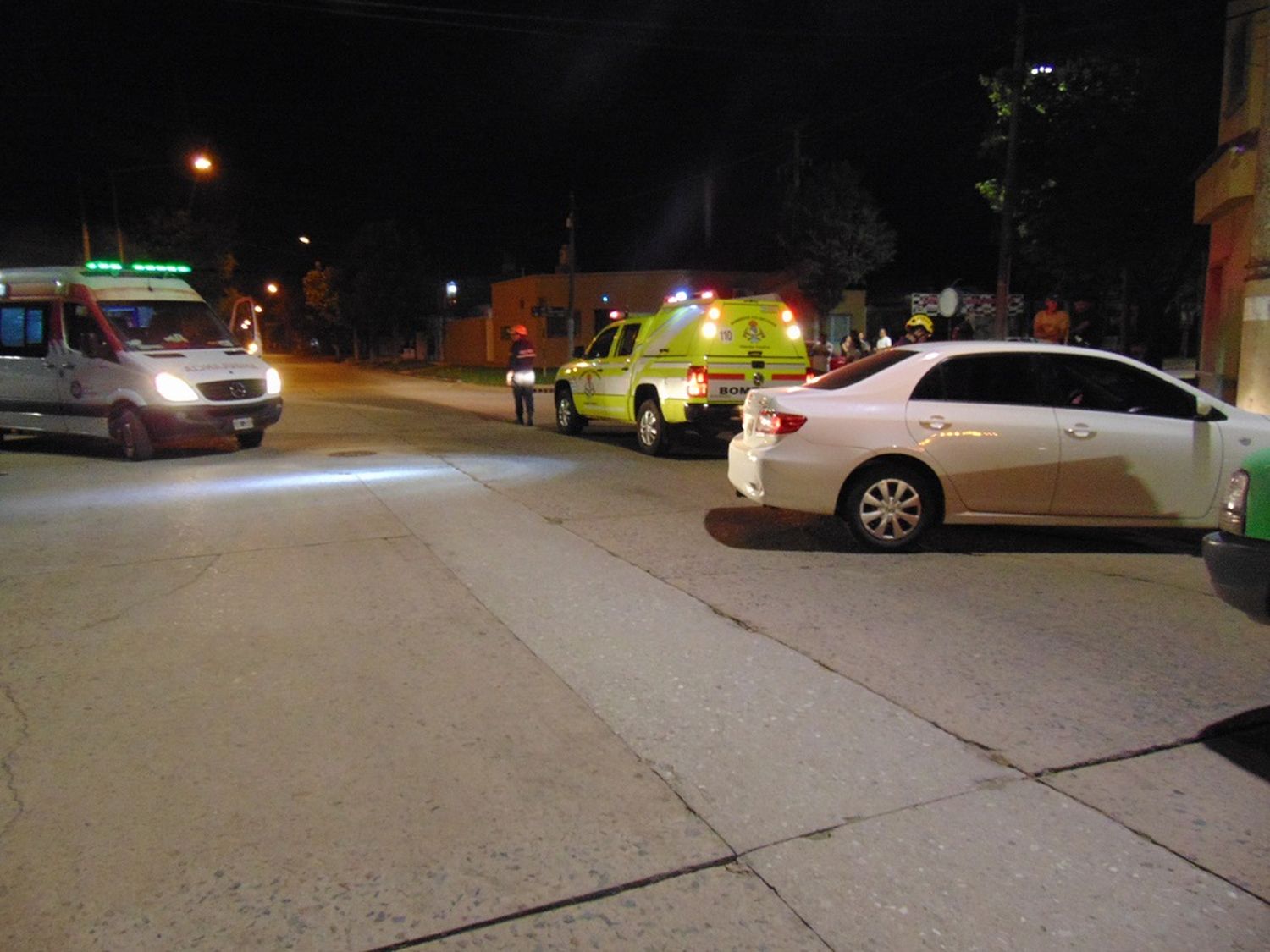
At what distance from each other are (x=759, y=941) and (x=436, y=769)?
164 centimetres

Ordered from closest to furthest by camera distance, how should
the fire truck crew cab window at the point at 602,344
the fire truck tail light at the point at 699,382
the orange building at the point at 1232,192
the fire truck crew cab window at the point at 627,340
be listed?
the fire truck tail light at the point at 699,382 → the orange building at the point at 1232,192 → the fire truck crew cab window at the point at 627,340 → the fire truck crew cab window at the point at 602,344

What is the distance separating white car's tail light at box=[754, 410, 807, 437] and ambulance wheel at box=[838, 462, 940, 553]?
62cm

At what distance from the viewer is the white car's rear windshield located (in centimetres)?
795

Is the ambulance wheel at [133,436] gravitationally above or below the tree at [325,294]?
below

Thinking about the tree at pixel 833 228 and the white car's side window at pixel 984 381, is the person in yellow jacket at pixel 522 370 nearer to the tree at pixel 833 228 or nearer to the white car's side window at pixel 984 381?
the white car's side window at pixel 984 381

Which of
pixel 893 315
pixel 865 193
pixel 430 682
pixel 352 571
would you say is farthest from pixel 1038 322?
pixel 893 315

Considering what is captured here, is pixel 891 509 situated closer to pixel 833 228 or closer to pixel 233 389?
pixel 233 389

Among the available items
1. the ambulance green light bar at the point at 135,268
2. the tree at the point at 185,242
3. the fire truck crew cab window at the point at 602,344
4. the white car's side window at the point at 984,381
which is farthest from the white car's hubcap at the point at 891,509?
the tree at the point at 185,242

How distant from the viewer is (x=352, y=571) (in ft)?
23.5

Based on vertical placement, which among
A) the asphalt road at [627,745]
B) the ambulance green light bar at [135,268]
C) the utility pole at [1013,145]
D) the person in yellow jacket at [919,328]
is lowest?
the asphalt road at [627,745]

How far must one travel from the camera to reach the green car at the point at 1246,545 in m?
4.34

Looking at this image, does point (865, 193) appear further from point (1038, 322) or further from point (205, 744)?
point (205, 744)

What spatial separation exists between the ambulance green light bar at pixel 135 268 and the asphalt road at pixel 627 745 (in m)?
7.28

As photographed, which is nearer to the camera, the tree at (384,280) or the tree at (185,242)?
the tree at (185,242)
